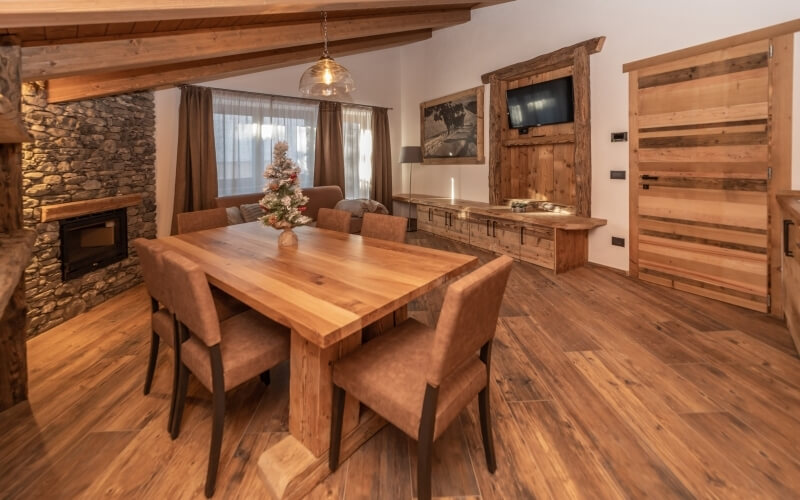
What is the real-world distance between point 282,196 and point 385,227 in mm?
723

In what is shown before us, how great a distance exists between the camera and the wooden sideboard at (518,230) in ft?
14.4

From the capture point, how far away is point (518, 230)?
4934 millimetres

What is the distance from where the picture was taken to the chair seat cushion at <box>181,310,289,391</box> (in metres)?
1.56

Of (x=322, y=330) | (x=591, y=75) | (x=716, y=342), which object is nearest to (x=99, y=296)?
(x=322, y=330)

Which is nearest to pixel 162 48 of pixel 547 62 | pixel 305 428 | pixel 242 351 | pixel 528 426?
pixel 242 351

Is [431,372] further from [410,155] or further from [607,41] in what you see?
[410,155]

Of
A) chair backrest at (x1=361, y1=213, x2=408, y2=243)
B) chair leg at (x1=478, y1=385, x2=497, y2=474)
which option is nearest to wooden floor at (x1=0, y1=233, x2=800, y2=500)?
chair leg at (x1=478, y1=385, x2=497, y2=474)

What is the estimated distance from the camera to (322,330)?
116 centimetres

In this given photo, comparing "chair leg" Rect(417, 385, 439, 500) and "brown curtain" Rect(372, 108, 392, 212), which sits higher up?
"brown curtain" Rect(372, 108, 392, 212)

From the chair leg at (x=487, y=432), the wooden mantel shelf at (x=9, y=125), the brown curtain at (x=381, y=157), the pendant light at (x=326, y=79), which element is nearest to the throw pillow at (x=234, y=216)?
the pendant light at (x=326, y=79)

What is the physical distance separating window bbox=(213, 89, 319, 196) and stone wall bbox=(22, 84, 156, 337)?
971 millimetres

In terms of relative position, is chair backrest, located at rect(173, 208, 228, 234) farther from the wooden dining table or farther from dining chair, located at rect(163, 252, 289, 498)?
dining chair, located at rect(163, 252, 289, 498)

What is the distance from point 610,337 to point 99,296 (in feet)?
14.6

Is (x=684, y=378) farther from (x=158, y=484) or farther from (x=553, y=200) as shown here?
(x=553, y=200)
